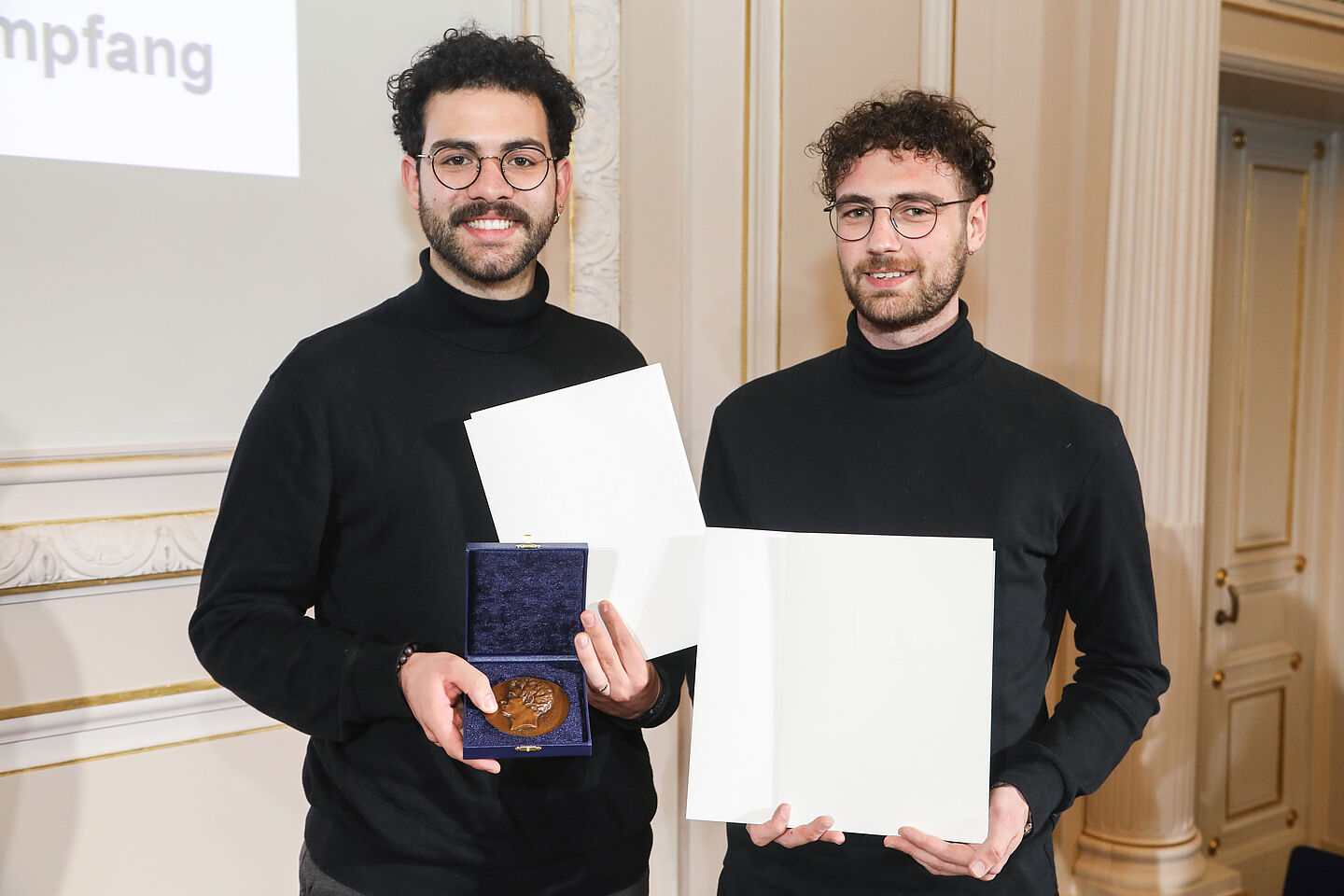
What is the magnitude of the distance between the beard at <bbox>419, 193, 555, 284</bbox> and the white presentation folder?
198 mm

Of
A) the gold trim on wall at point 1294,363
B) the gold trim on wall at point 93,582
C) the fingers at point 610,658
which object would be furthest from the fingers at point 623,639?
the gold trim on wall at point 1294,363

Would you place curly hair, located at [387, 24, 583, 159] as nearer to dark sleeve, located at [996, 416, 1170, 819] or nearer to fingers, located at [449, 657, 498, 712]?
fingers, located at [449, 657, 498, 712]

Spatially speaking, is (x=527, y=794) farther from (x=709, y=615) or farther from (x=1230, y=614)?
(x=1230, y=614)

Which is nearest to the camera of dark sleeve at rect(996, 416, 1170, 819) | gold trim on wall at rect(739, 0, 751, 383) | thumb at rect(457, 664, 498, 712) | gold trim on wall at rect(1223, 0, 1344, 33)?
thumb at rect(457, 664, 498, 712)

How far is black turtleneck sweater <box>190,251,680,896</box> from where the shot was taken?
1.30m

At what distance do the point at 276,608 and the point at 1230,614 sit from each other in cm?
343

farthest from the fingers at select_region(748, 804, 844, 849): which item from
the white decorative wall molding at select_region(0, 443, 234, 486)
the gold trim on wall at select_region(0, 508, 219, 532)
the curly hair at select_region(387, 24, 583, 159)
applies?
the white decorative wall molding at select_region(0, 443, 234, 486)

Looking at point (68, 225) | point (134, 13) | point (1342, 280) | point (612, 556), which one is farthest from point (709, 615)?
point (1342, 280)

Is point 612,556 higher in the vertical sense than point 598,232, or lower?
lower

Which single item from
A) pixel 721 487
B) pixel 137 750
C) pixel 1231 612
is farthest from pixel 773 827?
pixel 1231 612

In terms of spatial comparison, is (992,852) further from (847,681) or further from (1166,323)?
(1166,323)

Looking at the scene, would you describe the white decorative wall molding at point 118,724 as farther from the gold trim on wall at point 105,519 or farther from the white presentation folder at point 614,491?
the white presentation folder at point 614,491

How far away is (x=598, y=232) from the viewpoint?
224cm

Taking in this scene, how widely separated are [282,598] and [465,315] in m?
0.46
